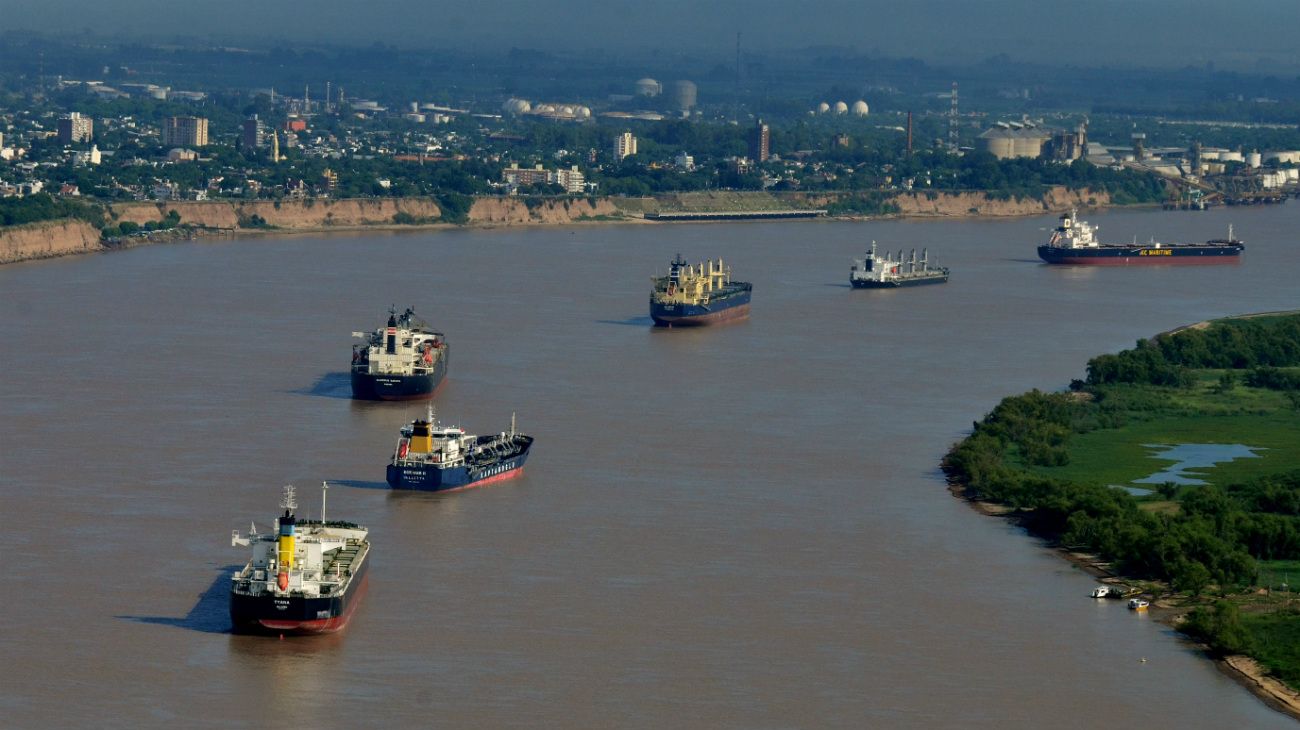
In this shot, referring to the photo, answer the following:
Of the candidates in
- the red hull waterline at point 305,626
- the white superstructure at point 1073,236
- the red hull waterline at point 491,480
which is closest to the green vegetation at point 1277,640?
the red hull waterline at point 305,626

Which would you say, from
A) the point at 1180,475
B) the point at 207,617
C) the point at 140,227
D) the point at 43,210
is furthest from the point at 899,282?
the point at 207,617

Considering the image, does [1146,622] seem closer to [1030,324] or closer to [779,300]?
[1030,324]

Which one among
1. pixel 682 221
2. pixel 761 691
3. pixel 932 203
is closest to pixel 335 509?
pixel 761 691

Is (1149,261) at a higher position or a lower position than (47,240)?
higher

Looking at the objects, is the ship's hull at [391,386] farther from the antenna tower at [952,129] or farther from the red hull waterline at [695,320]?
the antenna tower at [952,129]

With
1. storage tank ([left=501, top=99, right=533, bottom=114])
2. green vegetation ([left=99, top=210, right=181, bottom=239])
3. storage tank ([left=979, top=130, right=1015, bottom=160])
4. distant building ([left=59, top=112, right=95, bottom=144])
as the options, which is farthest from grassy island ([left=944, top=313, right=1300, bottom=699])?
storage tank ([left=501, top=99, right=533, bottom=114])

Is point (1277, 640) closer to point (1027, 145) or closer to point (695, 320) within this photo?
point (695, 320)

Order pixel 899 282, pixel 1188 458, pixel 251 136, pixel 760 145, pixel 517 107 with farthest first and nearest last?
1. pixel 517 107
2. pixel 760 145
3. pixel 251 136
4. pixel 899 282
5. pixel 1188 458
